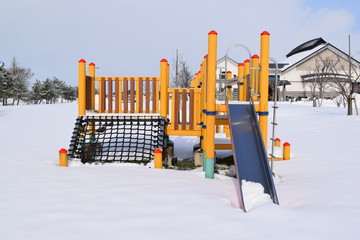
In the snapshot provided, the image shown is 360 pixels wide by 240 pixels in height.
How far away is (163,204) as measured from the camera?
378 cm

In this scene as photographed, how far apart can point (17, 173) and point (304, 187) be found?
4984 millimetres

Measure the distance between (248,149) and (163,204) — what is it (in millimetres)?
1994

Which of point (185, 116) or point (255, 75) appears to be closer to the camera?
point (255, 75)

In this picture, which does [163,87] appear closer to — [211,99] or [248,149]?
[211,99]

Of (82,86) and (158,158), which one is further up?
(82,86)

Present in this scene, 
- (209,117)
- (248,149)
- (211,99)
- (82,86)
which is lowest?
(248,149)

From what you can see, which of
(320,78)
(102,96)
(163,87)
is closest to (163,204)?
(163,87)

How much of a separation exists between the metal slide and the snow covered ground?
0.21m

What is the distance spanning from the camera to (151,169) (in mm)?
5945

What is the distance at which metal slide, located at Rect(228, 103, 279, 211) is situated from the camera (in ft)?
14.8

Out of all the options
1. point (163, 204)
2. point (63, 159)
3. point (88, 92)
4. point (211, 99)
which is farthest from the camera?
point (88, 92)

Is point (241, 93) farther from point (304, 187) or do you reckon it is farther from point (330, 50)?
point (330, 50)

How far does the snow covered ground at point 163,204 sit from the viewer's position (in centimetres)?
300

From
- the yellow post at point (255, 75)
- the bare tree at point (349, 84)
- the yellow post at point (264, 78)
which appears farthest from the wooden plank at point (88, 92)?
the bare tree at point (349, 84)
